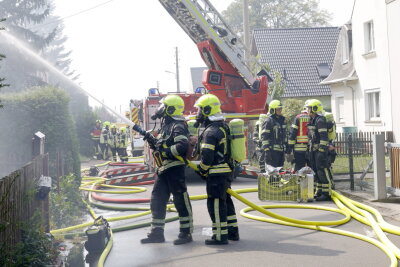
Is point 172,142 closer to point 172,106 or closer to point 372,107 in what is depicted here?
point 172,106

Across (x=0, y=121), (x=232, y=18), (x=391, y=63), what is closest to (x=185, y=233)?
(x=0, y=121)

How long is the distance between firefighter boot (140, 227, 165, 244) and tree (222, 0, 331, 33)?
4465cm

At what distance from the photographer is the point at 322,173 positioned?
9.31 metres

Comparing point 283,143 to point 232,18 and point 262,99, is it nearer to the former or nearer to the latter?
point 262,99

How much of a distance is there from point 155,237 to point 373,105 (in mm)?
15678

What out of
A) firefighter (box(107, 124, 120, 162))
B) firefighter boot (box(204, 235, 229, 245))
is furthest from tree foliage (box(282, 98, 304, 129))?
firefighter boot (box(204, 235, 229, 245))

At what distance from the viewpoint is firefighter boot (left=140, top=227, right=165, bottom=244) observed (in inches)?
269

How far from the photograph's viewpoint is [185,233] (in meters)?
6.73

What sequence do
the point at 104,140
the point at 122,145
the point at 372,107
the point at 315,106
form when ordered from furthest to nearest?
1. the point at 104,140
2. the point at 372,107
3. the point at 122,145
4. the point at 315,106

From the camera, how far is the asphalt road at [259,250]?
18.8ft

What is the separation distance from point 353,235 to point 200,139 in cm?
229

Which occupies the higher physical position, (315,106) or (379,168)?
(315,106)

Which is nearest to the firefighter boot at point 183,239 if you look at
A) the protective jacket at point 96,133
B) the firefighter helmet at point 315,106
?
the firefighter helmet at point 315,106

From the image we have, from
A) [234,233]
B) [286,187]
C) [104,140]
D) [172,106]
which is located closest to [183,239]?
[234,233]
